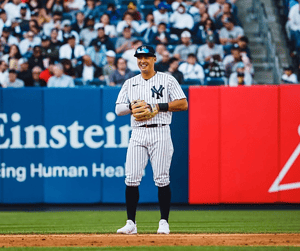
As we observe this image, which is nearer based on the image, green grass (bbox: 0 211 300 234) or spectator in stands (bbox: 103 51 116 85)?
green grass (bbox: 0 211 300 234)

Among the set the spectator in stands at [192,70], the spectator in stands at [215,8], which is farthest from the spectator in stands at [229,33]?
the spectator in stands at [192,70]

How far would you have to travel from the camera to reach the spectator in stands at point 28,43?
41.5ft

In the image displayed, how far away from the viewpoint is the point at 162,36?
1256 centimetres

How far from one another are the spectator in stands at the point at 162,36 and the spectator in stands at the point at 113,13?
1.31 m

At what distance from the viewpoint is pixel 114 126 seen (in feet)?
29.0

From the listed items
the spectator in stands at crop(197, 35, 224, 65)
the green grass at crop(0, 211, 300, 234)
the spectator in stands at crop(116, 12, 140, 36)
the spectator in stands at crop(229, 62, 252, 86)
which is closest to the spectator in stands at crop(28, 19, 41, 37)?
the spectator in stands at crop(116, 12, 140, 36)

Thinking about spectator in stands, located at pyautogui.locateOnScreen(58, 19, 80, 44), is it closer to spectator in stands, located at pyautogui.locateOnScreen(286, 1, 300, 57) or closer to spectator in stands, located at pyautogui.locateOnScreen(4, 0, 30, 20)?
spectator in stands, located at pyautogui.locateOnScreen(4, 0, 30, 20)

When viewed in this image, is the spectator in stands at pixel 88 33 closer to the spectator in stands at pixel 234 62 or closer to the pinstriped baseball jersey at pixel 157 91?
the spectator in stands at pixel 234 62

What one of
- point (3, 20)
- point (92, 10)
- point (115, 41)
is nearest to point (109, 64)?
point (115, 41)

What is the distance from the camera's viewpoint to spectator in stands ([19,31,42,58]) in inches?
498

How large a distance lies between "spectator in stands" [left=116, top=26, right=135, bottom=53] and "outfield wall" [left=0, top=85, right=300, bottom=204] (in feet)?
12.2

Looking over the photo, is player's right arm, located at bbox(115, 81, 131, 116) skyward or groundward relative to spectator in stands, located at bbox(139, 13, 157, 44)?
groundward

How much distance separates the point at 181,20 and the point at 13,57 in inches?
152

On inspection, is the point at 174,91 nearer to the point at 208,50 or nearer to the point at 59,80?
the point at 59,80
